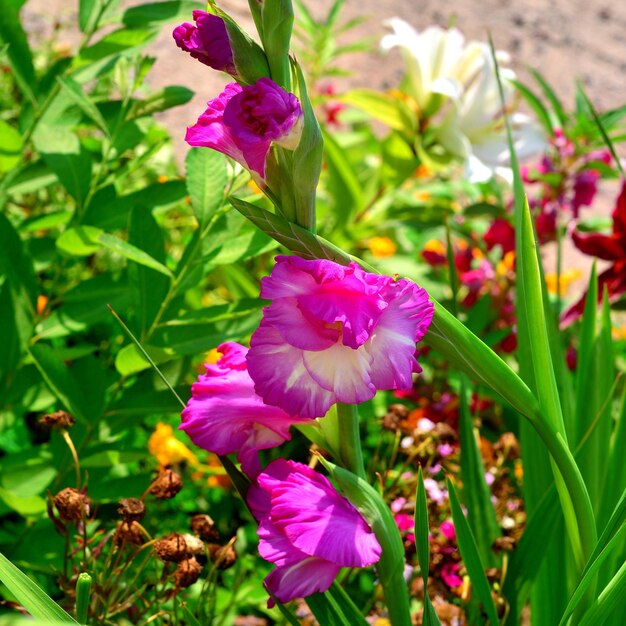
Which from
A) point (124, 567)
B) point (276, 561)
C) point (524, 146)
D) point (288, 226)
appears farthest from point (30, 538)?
point (524, 146)

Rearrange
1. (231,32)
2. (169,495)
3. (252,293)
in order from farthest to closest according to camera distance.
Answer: (252,293), (169,495), (231,32)

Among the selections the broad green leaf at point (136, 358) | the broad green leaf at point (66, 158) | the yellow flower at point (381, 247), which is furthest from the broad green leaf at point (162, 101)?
the yellow flower at point (381, 247)

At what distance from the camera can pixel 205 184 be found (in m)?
0.89

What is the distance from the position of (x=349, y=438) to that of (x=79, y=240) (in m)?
0.48

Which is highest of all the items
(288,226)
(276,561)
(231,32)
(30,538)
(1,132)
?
(231,32)

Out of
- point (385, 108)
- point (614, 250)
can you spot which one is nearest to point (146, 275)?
point (614, 250)

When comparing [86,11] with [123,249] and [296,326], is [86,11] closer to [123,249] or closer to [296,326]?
[123,249]

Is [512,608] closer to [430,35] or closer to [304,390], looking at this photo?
[304,390]

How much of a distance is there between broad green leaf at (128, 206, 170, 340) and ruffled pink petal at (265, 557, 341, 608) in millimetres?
370

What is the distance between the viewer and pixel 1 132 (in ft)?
3.48

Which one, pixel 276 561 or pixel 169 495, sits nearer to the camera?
pixel 276 561

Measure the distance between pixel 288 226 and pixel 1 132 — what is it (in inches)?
24.2

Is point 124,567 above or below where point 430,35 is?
below

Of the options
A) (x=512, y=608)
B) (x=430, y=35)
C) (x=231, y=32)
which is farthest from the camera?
(x=430, y=35)
